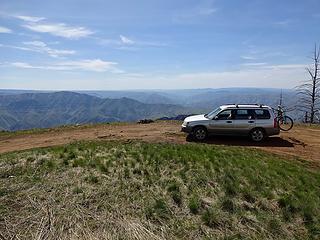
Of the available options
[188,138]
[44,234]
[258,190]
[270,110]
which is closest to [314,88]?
[270,110]

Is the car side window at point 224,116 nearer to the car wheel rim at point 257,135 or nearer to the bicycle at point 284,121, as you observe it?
the car wheel rim at point 257,135

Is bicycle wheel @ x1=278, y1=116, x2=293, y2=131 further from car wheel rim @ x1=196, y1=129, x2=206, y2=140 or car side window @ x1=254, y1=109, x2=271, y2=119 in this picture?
car wheel rim @ x1=196, y1=129, x2=206, y2=140

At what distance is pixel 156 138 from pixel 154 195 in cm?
650

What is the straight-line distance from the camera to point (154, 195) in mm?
10125

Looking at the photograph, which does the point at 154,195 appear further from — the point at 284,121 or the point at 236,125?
the point at 284,121

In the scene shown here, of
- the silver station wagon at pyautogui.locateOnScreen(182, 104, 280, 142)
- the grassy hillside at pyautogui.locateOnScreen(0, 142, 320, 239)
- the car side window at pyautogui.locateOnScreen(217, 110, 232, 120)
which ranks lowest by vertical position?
the grassy hillside at pyautogui.locateOnScreen(0, 142, 320, 239)

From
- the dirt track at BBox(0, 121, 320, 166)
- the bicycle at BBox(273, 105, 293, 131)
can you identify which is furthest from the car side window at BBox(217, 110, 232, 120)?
the bicycle at BBox(273, 105, 293, 131)

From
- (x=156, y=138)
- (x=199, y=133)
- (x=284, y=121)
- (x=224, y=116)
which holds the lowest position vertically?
(x=156, y=138)

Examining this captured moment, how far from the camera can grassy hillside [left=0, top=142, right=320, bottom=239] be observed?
27.9 ft

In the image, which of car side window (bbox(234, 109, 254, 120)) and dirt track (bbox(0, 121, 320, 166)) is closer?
dirt track (bbox(0, 121, 320, 166))

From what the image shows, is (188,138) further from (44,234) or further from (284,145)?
(44,234)

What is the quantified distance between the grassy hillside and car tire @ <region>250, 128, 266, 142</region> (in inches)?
139

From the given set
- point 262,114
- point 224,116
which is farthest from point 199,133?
point 262,114

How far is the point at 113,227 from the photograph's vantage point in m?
8.39
